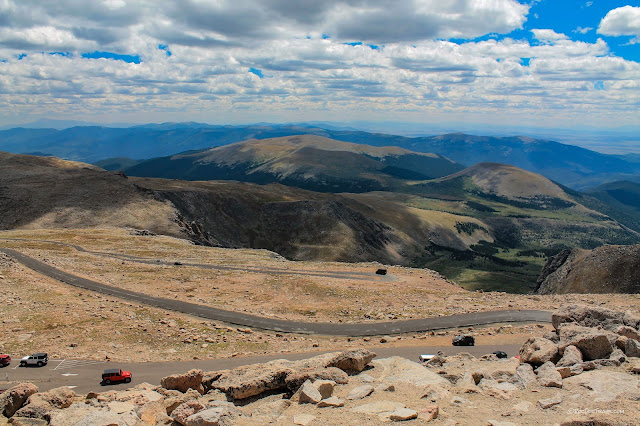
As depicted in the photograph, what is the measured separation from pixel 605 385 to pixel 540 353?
476 cm

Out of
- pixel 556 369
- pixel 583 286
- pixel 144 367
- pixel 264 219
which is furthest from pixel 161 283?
pixel 264 219

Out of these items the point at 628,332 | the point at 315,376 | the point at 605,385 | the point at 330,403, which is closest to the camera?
the point at 330,403

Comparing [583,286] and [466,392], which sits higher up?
[466,392]

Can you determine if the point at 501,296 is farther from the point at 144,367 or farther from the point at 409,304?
the point at 144,367

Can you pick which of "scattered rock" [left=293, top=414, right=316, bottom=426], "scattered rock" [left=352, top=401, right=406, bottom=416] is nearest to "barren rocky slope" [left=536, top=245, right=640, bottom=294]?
"scattered rock" [left=352, top=401, right=406, bottom=416]

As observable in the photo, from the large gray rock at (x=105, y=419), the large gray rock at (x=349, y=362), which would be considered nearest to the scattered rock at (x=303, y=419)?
the large gray rock at (x=349, y=362)

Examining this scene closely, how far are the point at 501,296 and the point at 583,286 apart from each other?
124ft

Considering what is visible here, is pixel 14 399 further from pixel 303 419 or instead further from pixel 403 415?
pixel 403 415

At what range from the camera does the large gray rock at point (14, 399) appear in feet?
57.9

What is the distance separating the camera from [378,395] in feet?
58.0

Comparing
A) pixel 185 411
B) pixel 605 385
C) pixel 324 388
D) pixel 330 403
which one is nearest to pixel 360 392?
pixel 324 388

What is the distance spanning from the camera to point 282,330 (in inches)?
1547

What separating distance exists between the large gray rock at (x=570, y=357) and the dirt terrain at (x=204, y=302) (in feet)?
48.8

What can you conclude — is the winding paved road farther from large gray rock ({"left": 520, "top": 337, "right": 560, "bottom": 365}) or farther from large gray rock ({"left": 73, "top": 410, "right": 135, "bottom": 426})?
large gray rock ({"left": 73, "top": 410, "right": 135, "bottom": 426})
